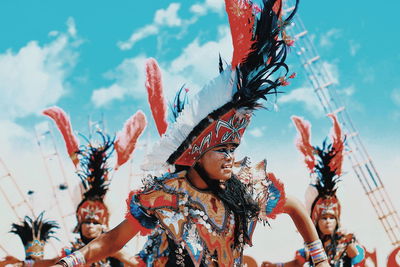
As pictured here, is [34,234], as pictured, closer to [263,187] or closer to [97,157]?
[97,157]

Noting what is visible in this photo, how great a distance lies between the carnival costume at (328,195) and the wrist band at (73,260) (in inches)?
144

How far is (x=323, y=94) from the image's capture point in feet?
51.0

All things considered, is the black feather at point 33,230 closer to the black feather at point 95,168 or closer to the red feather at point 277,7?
the black feather at point 95,168

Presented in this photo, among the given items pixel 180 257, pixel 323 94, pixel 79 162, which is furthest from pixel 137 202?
pixel 323 94

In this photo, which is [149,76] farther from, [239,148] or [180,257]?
[180,257]

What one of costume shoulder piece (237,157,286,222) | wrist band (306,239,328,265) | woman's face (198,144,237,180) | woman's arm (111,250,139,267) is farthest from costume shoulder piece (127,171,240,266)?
woman's arm (111,250,139,267)

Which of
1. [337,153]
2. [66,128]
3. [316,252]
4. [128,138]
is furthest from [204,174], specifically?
[66,128]

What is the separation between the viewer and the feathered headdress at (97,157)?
20.9 feet

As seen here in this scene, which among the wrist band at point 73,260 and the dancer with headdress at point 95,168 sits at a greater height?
the dancer with headdress at point 95,168

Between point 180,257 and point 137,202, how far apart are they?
42 cm

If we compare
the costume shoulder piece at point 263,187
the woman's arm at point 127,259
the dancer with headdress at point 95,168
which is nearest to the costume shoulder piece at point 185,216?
the costume shoulder piece at point 263,187

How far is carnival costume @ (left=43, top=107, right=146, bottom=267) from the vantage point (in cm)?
639

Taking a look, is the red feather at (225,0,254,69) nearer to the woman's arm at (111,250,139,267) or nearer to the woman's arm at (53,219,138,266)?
the woman's arm at (53,219,138,266)

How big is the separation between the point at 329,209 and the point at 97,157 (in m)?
2.65
